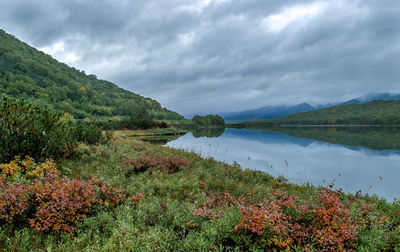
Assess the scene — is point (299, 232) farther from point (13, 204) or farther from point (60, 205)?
point (13, 204)

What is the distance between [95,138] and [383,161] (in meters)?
26.1

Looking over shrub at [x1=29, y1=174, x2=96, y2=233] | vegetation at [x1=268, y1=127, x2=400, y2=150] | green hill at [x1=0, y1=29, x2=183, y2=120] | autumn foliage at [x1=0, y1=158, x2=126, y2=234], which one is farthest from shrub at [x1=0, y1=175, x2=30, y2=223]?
green hill at [x1=0, y1=29, x2=183, y2=120]

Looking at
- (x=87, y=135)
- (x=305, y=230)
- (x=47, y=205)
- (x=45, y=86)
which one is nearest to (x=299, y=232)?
(x=305, y=230)

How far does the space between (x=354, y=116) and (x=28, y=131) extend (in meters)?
173

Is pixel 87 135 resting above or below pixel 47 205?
above

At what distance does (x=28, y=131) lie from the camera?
26.6ft

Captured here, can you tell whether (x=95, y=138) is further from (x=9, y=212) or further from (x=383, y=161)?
(x=383, y=161)

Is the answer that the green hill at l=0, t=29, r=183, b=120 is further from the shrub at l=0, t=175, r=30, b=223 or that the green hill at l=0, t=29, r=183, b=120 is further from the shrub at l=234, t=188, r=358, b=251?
the shrub at l=234, t=188, r=358, b=251

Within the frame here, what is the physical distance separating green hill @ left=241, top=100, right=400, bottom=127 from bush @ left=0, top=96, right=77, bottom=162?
14334cm

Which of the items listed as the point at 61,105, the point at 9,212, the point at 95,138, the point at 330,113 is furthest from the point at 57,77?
the point at 330,113

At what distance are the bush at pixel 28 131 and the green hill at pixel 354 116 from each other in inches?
5643

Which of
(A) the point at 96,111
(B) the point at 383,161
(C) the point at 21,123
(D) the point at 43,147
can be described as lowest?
(B) the point at 383,161

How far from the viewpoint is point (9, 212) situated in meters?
4.13

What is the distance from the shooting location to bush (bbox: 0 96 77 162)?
7.55 metres
